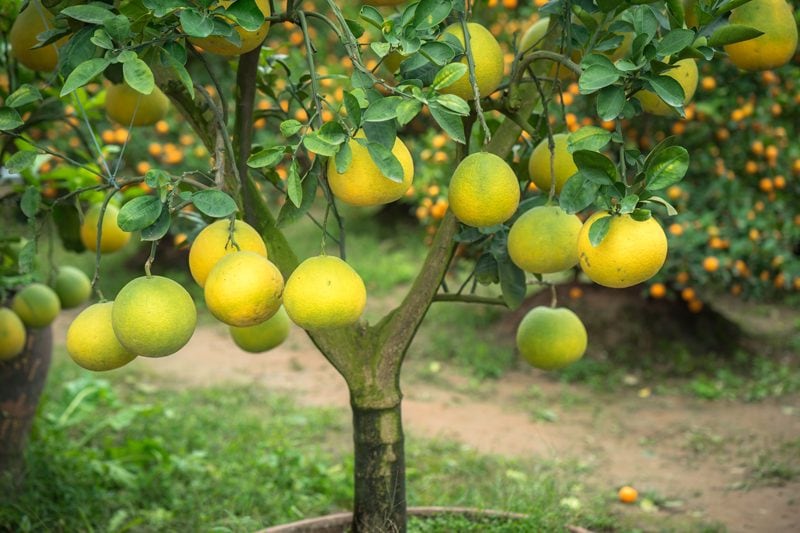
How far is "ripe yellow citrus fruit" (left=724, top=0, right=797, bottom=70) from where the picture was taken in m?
1.49

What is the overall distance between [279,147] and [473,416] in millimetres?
2912

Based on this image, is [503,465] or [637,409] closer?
[503,465]

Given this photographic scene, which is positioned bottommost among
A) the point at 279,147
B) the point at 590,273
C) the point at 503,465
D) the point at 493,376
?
the point at 503,465

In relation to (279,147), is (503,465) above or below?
below

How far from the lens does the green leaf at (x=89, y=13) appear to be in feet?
4.08

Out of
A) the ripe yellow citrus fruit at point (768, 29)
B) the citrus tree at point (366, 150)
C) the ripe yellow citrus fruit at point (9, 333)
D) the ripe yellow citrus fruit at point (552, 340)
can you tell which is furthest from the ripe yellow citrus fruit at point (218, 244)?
the ripe yellow citrus fruit at point (9, 333)

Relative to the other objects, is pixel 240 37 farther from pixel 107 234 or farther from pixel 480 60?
pixel 107 234

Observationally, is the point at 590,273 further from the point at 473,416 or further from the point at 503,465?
the point at 473,416

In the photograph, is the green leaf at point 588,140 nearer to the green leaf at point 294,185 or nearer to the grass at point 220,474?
the green leaf at point 294,185

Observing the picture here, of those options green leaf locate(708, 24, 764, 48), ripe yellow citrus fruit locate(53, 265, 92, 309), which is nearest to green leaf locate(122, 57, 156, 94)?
green leaf locate(708, 24, 764, 48)

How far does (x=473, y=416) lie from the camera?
3984 millimetres

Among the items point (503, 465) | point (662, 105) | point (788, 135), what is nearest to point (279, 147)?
point (662, 105)

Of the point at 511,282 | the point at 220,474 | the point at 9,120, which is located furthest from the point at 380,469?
the point at 220,474

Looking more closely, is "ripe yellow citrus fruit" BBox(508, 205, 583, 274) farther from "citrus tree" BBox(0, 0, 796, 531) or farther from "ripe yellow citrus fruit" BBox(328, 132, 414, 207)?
"ripe yellow citrus fruit" BBox(328, 132, 414, 207)
